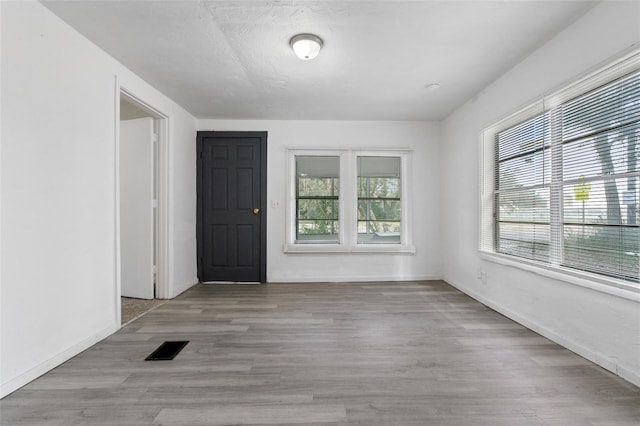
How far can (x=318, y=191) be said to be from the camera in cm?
443

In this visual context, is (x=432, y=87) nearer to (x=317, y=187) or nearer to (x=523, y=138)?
(x=523, y=138)

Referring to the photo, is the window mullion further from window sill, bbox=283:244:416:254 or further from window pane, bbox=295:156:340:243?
window pane, bbox=295:156:340:243

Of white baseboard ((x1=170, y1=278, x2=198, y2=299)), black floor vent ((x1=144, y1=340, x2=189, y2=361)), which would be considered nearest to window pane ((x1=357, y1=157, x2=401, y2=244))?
white baseboard ((x1=170, y1=278, x2=198, y2=299))

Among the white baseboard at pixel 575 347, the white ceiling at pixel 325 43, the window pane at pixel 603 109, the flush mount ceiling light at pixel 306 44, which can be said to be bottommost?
the white baseboard at pixel 575 347

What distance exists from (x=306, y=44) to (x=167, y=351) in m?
2.59

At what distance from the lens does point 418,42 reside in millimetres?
2275

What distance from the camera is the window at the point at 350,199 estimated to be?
14.3 feet

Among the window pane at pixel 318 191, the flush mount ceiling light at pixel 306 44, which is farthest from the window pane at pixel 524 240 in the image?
the flush mount ceiling light at pixel 306 44

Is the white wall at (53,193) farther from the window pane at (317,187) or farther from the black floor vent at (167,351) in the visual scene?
the window pane at (317,187)

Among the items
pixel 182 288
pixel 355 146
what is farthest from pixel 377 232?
pixel 182 288

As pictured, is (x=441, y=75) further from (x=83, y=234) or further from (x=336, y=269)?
(x=83, y=234)

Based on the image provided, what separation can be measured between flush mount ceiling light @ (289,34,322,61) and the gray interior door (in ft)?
6.91

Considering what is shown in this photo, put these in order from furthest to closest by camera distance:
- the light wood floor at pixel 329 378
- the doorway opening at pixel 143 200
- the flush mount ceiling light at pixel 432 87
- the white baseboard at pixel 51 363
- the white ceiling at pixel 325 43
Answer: the doorway opening at pixel 143 200 < the flush mount ceiling light at pixel 432 87 < the white ceiling at pixel 325 43 < the white baseboard at pixel 51 363 < the light wood floor at pixel 329 378

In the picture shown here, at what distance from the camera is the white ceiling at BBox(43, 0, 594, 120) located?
1902 mm
